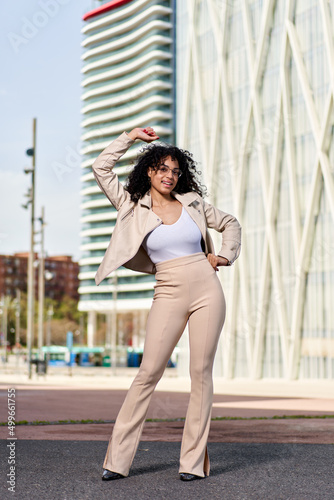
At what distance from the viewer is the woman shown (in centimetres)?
441

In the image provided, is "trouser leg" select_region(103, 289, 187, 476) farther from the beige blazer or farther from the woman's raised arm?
the woman's raised arm

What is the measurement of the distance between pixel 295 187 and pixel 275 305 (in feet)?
18.4

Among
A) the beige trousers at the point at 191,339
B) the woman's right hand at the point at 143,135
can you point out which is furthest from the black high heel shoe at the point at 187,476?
the woman's right hand at the point at 143,135

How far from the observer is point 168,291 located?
177 inches

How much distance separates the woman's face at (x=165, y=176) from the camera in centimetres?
469

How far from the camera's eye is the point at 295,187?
3459 centimetres

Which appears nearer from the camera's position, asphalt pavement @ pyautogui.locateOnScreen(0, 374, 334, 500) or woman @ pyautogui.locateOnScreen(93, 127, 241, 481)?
asphalt pavement @ pyautogui.locateOnScreen(0, 374, 334, 500)

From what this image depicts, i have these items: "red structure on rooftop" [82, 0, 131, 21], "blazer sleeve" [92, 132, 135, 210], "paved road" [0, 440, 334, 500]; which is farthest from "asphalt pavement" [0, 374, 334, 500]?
"red structure on rooftop" [82, 0, 131, 21]

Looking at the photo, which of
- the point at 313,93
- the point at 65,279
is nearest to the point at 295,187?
the point at 313,93

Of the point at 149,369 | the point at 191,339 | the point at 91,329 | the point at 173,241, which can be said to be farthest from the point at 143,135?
the point at 91,329

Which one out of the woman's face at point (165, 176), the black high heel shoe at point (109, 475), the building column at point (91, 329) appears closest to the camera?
the black high heel shoe at point (109, 475)

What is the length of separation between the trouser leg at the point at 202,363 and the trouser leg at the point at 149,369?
0.39ft

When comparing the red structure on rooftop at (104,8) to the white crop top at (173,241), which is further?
the red structure on rooftop at (104,8)

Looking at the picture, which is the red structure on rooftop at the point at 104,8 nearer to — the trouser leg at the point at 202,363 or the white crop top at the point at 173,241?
the white crop top at the point at 173,241
